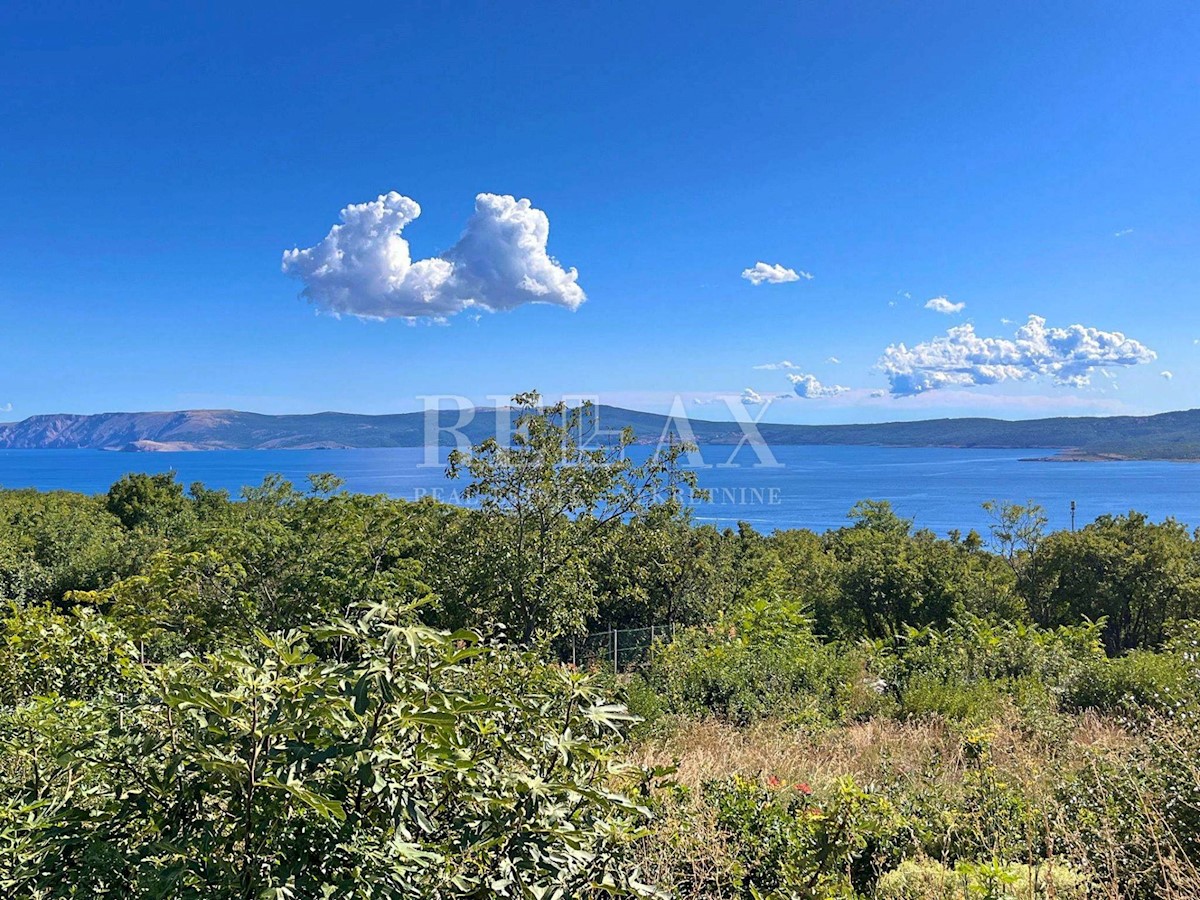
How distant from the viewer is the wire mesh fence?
1516 centimetres

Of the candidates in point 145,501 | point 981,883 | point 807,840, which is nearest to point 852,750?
point 807,840

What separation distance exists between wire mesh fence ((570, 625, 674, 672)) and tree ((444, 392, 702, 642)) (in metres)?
2.27

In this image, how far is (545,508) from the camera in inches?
502

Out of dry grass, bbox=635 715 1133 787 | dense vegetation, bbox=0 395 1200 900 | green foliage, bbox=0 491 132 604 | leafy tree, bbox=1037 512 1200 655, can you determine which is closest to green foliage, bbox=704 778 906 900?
dense vegetation, bbox=0 395 1200 900

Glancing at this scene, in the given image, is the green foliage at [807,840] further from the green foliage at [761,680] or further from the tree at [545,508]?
the tree at [545,508]

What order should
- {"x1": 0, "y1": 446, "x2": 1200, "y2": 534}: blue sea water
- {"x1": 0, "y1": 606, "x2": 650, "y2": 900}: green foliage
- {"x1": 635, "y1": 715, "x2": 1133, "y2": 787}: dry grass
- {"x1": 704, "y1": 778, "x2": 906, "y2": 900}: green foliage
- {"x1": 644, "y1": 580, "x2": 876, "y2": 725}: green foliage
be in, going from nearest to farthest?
{"x1": 0, "y1": 606, "x2": 650, "y2": 900}: green foliage → {"x1": 704, "y1": 778, "x2": 906, "y2": 900}: green foliage → {"x1": 635, "y1": 715, "x2": 1133, "y2": 787}: dry grass → {"x1": 644, "y1": 580, "x2": 876, "y2": 725}: green foliage → {"x1": 0, "y1": 446, "x2": 1200, "y2": 534}: blue sea water

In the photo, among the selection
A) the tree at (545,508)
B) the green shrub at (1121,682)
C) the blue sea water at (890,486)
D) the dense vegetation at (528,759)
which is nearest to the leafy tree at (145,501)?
the tree at (545,508)

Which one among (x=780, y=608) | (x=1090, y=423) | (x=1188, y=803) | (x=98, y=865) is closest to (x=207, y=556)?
(x=780, y=608)

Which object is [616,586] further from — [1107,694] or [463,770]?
[463,770]

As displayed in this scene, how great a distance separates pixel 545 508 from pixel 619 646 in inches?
213

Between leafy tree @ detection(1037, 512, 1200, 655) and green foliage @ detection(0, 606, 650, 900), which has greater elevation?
green foliage @ detection(0, 606, 650, 900)

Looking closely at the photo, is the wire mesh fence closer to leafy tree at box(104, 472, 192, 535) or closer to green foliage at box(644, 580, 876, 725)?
green foliage at box(644, 580, 876, 725)

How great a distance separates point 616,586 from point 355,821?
56.1 feet

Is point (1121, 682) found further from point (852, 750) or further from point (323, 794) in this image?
point (323, 794)
